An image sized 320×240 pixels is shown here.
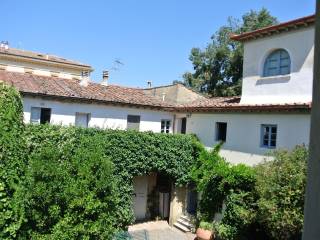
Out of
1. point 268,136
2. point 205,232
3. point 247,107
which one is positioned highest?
point 247,107

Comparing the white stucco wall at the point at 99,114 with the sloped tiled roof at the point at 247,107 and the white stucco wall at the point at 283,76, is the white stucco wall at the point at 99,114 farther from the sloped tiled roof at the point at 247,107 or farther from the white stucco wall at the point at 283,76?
the white stucco wall at the point at 283,76

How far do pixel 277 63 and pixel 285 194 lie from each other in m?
8.29

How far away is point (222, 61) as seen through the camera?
135 feet

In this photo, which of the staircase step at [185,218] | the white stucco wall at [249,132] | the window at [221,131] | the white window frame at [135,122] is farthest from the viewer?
the white window frame at [135,122]

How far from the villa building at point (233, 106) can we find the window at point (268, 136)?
47 mm

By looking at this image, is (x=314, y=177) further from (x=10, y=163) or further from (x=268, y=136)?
(x=268, y=136)

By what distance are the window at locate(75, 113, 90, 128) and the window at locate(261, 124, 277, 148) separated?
10818 millimetres

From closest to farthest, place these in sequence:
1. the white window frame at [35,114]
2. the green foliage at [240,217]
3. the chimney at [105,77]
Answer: the green foliage at [240,217] → the white window frame at [35,114] → the chimney at [105,77]

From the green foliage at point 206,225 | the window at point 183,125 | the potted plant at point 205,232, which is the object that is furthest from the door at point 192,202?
the window at point 183,125

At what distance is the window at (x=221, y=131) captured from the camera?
2061 centimetres

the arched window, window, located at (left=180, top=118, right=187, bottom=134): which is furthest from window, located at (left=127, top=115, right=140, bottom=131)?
the arched window

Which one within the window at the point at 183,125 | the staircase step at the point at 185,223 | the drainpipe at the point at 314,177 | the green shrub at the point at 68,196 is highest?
the window at the point at 183,125

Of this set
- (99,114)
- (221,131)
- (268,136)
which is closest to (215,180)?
(221,131)

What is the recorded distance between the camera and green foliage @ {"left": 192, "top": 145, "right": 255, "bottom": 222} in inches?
679
